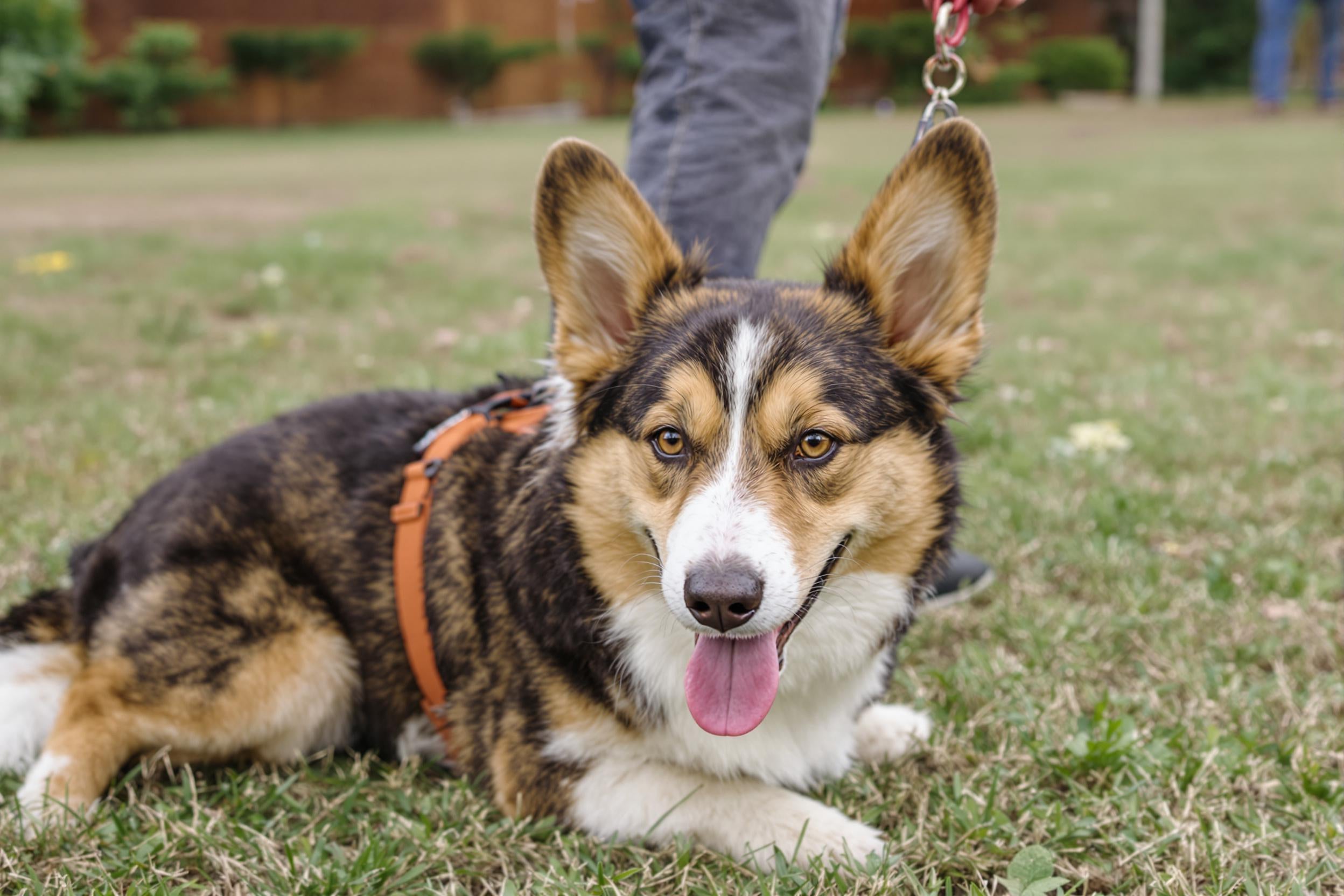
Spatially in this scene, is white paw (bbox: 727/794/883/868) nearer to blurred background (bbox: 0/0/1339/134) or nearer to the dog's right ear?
the dog's right ear

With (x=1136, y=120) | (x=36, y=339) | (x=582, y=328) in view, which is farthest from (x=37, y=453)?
(x=1136, y=120)

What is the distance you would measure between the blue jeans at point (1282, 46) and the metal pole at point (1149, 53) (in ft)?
28.0

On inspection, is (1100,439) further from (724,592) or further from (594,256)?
(724,592)

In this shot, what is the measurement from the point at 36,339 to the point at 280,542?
502 cm

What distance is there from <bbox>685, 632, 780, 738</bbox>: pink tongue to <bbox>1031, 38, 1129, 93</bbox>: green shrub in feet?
120

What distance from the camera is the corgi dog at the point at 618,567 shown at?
2418 millimetres

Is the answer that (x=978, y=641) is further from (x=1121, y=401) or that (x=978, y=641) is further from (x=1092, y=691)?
(x=1121, y=401)

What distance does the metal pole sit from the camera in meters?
34.4

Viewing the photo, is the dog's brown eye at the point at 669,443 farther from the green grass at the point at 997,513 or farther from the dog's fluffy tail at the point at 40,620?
the dog's fluffy tail at the point at 40,620

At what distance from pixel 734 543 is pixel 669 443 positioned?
1.26 ft

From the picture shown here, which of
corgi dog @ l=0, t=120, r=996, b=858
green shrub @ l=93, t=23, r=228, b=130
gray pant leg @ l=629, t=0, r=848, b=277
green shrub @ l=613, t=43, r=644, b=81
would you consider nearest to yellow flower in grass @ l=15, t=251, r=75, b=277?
corgi dog @ l=0, t=120, r=996, b=858

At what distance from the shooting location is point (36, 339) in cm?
683

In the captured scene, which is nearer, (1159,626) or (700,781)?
(700,781)

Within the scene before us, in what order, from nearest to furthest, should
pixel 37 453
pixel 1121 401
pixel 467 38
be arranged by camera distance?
pixel 37 453, pixel 1121 401, pixel 467 38
